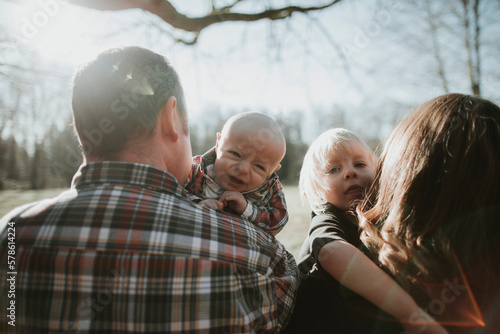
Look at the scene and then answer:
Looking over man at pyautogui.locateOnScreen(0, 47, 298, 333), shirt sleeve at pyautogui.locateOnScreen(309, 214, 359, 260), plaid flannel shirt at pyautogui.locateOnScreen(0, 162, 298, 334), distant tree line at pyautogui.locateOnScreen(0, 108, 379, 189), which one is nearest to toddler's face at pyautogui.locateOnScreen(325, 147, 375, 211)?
shirt sleeve at pyautogui.locateOnScreen(309, 214, 359, 260)

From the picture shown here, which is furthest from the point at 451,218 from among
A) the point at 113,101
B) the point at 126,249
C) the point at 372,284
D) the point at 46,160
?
the point at 46,160

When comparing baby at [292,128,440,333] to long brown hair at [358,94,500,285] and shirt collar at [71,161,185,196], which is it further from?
shirt collar at [71,161,185,196]

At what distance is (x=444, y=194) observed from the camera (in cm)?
125

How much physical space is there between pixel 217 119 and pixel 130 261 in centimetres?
3341

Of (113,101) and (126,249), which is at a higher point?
(113,101)

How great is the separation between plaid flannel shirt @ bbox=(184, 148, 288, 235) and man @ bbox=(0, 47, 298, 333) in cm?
43

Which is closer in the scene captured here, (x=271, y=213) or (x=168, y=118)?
(x=168, y=118)

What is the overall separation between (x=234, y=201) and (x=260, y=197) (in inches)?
10.8

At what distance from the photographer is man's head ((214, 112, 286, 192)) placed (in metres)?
Answer: 1.94

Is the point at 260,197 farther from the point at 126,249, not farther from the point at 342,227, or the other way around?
the point at 126,249

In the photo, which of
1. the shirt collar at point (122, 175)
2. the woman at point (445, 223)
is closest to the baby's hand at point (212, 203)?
the shirt collar at point (122, 175)

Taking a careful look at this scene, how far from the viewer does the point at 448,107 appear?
4.49 feet

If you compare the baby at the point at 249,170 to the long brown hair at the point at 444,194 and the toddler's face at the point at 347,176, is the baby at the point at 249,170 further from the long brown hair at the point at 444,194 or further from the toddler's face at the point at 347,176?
the long brown hair at the point at 444,194

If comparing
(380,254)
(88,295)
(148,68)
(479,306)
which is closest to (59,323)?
(88,295)
